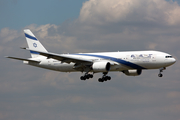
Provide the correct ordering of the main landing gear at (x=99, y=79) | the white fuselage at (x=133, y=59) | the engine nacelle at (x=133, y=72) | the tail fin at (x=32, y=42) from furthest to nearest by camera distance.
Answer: the tail fin at (x=32, y=42) < the engine nacelle at (x=133, y=72) < the main landing gear at (x=99, y=79) < the white fuselage at (x=133, y=59)

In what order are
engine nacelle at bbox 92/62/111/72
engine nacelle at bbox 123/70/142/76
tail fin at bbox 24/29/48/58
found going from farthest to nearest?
tail fin at bbox 24/29/48/58
engine nacelle at bbox 123/70/142/76
engine nacelle at bbox 92/62/111/72

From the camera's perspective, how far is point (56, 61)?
240 feet

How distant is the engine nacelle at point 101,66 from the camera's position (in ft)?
216

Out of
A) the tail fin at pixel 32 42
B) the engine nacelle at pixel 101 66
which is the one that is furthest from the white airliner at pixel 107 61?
the tail fin at pixel 32 42

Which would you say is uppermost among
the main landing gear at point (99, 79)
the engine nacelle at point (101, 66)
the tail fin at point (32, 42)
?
the tail fin at point (32, 42)

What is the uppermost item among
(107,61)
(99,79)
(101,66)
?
(107,61)

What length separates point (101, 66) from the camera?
217 feet

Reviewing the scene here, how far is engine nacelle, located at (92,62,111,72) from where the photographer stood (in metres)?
65.8

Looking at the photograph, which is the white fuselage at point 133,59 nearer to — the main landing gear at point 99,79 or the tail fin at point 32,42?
the main landing gear at point 99,79

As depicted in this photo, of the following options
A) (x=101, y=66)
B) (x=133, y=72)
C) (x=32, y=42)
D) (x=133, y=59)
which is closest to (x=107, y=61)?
(x=101, y=66)

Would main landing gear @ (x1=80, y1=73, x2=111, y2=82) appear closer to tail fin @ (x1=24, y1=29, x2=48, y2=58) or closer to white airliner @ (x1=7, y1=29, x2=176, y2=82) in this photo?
white airliner @ (x1=7, y1=29, x2=176, y2=82)

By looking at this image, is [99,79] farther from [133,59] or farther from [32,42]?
[32,42]

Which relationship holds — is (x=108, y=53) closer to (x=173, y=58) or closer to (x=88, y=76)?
(x=88, y=76)

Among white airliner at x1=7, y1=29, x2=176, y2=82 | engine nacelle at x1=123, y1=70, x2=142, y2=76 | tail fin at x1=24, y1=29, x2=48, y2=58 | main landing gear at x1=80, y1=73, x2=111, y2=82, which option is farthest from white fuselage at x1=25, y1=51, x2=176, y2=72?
tail fin at x1=24, y1=29, x2=48, y2=58
